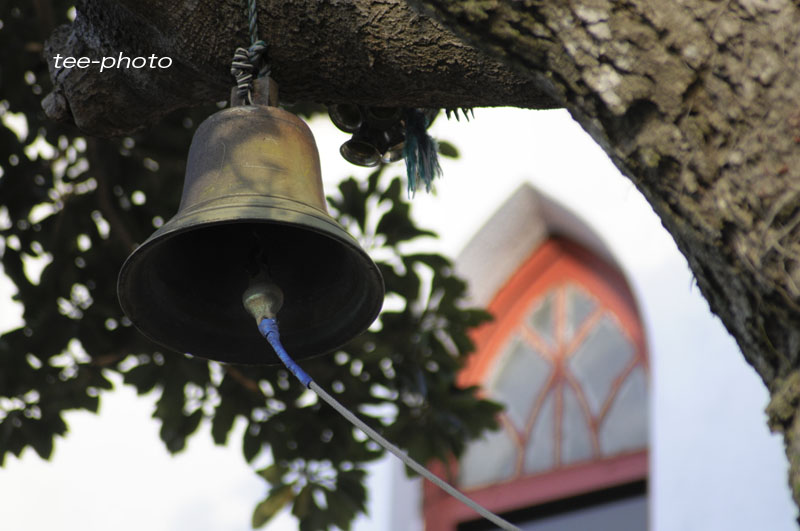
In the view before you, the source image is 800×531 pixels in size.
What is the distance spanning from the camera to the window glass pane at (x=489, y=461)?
19.6ft

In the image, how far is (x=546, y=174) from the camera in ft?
19.9

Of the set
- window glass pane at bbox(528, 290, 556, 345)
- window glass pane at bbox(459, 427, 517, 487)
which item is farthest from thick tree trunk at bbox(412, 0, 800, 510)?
window glass pane at bbox(528, 290, 556, 345)

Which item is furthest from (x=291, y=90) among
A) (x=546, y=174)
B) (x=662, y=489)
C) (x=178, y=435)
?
(x=546, y=174)

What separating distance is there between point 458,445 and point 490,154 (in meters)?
1.74

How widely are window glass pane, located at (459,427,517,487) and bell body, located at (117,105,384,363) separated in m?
2.94

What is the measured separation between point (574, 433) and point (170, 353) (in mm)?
1872

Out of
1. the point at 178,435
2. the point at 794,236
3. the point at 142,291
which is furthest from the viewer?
the point at 178,435

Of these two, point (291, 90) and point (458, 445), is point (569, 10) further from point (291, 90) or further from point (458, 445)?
point (458, 445)

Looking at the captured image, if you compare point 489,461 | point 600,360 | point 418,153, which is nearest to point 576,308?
point 600,360

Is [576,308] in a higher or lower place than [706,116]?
higher

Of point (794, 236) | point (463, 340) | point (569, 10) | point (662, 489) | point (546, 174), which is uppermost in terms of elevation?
point (546, 174)

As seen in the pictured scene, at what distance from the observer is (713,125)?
190cm

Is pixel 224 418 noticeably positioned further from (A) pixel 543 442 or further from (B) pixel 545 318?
(B) pixel 545 318

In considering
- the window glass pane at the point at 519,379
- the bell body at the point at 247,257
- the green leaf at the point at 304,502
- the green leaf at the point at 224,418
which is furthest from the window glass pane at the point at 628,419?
the bell body at the point at 247,257
